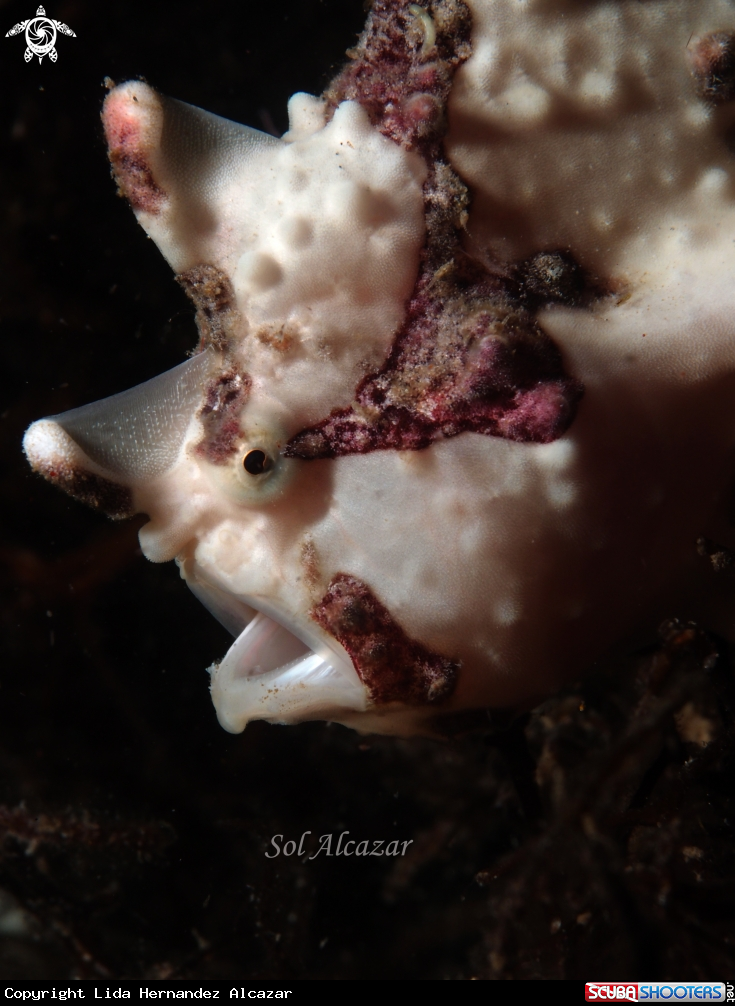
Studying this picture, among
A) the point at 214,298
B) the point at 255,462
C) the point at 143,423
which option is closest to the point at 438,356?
the point at 255,462

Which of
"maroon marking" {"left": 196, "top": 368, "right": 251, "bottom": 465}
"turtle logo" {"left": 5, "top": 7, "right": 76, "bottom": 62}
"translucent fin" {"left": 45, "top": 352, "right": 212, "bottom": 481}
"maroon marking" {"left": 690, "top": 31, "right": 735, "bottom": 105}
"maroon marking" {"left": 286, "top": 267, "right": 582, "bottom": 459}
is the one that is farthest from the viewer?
"turtle logo" {"left": 5, "top": 7, "right": 76, "bottom": 62}

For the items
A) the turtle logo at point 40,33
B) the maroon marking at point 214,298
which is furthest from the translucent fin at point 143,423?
the turtle logo at point 40,33

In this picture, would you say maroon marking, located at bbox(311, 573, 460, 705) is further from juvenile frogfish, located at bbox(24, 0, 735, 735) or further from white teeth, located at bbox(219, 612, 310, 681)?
white teeth, located at bbox(219, 612, 310, 681)

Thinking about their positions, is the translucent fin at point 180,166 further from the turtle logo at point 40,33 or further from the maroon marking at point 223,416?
the turtle logo at point 40,33

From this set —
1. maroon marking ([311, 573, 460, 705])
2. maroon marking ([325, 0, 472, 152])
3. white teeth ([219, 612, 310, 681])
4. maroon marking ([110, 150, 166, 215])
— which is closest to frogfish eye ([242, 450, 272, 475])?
maroon marking ([311, 573, 460, 705])

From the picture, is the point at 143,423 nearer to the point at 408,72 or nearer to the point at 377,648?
the point at 377,648

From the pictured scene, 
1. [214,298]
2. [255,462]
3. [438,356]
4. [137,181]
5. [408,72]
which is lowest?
[255,462]

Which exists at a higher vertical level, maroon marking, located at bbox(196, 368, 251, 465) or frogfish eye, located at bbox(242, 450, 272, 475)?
maroon marking, located at bbox(196, 368, 251, 465)
